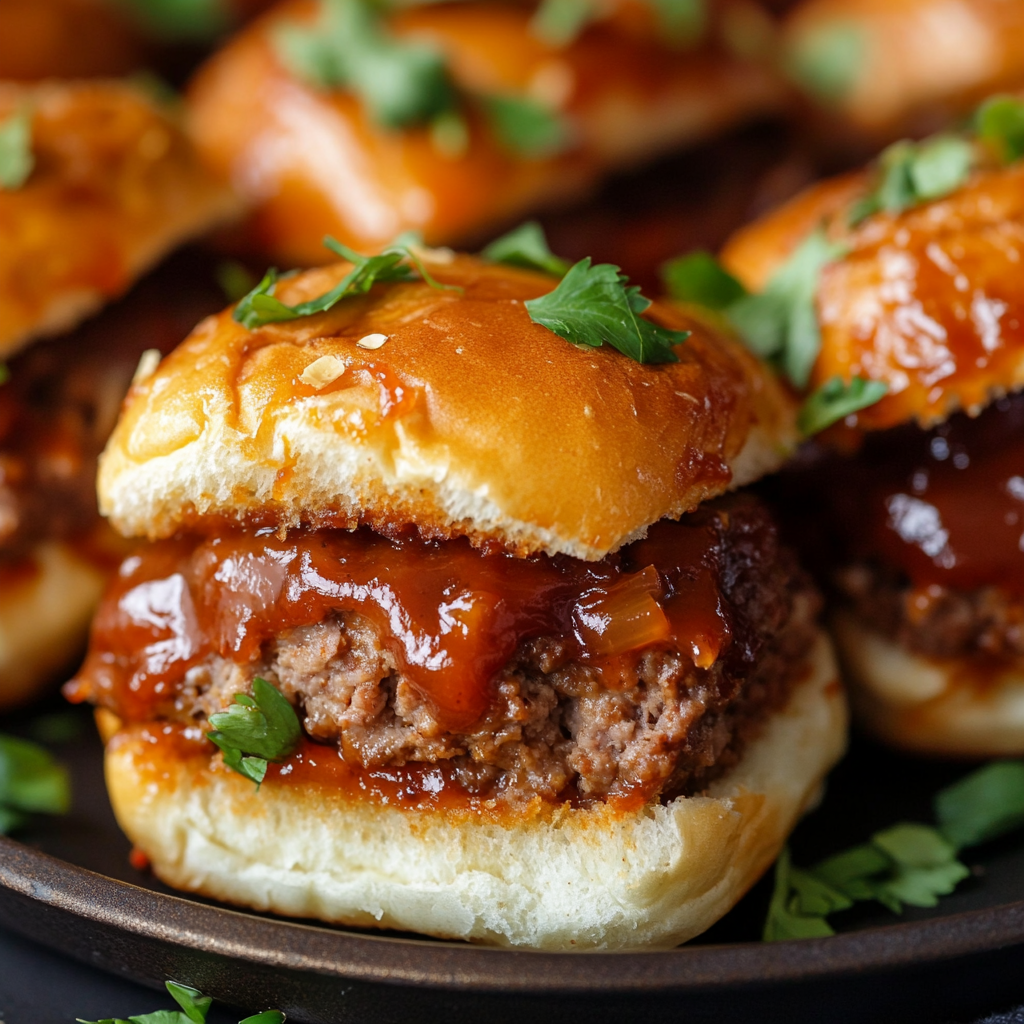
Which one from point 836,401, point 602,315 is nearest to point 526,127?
point 836,401

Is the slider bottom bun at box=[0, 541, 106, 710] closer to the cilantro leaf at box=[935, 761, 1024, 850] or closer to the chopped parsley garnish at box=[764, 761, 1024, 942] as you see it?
the chopped parsley garnish at box=[764, 761, 1024, 942]

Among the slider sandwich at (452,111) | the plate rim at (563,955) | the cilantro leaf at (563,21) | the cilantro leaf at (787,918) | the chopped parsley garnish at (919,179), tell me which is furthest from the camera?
the cilantro leaf at (563,21)

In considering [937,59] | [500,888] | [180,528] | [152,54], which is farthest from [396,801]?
[152,54]

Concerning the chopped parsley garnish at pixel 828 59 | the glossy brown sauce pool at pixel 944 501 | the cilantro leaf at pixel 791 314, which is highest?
the chopped parsley garnish at pixel 828 59

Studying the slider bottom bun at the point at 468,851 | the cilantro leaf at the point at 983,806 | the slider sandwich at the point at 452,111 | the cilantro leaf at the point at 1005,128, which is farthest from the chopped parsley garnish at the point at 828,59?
the slider bottom bun at the point at 468,851

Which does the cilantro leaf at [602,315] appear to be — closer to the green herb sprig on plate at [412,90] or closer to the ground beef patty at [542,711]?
the ground beef patty at [542,711]

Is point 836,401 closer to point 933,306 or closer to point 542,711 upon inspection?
point 933,306
